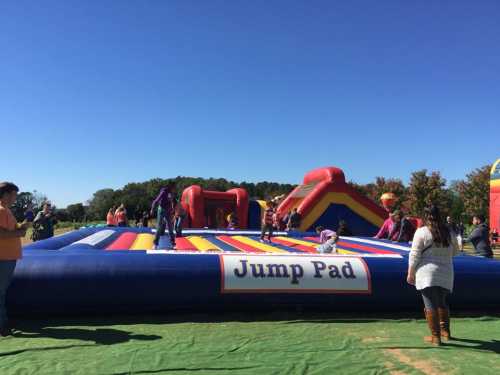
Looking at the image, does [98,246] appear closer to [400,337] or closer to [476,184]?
[400,337]

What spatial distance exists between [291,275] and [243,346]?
44.5 inches

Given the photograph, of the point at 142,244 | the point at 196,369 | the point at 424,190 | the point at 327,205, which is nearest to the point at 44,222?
the point at 142,244

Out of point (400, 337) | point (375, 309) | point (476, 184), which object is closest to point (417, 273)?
point (400, 337)

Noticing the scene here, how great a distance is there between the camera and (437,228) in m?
3.03

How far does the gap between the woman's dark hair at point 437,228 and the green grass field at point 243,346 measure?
75cm

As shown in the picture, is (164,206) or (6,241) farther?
(164,206)

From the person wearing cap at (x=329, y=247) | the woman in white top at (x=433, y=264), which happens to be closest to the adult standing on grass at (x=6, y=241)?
Result: the woman in white top at (x=433, y=264)

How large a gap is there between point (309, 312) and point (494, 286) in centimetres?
187

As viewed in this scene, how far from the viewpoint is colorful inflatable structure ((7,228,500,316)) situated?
3570 mm

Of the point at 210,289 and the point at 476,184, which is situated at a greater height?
the point at 476,184

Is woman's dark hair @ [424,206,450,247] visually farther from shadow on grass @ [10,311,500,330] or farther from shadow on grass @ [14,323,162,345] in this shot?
shadow on grass @ [14,323,162,345]

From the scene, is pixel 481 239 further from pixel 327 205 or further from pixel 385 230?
pixel 327 205

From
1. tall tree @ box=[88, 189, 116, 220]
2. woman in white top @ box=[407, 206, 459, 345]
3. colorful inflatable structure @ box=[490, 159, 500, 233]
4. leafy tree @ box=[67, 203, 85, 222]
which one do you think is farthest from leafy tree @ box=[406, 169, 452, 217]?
leafy tree @ box=[67, 203, 85, 222]

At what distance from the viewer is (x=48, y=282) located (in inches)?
140
